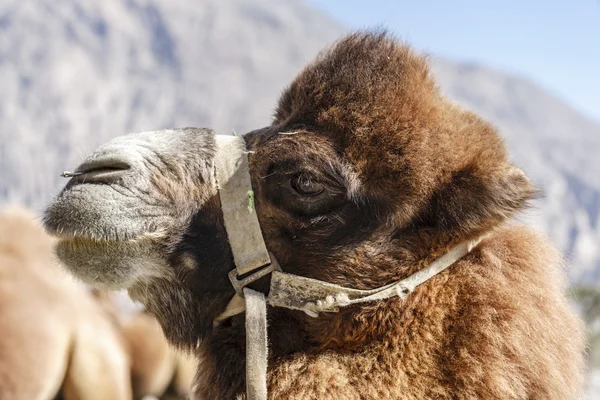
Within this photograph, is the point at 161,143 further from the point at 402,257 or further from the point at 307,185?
the point at 402,257

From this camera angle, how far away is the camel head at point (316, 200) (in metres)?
2.41

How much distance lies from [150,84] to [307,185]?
125829 mm

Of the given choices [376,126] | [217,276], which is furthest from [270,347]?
[376,126]

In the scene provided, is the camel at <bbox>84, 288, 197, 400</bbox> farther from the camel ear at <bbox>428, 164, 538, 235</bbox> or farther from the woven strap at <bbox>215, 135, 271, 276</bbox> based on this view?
the camel ear at <bbox>428, 164, 538, 235</bbox>

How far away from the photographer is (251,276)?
248cm

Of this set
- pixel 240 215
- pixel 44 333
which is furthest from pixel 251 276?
pixel 44 333

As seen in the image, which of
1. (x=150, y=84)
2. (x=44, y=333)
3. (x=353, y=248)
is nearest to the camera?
(x=353, y=248)

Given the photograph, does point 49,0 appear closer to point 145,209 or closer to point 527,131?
point 527,131

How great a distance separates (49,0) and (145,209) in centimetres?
14076

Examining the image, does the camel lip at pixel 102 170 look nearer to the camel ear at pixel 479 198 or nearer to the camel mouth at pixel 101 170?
the camel mouth at pixel 101 170

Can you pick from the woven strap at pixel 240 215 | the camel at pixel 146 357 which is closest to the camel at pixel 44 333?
the camel at pixel 146 357

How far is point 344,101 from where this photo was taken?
99.5 inches

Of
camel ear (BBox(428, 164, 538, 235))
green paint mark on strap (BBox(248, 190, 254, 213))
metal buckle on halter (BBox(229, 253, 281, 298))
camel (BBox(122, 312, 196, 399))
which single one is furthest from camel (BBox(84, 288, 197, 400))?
camel ear (BBox(428, 164, 538, 235))

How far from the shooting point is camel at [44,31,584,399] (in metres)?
2.31
